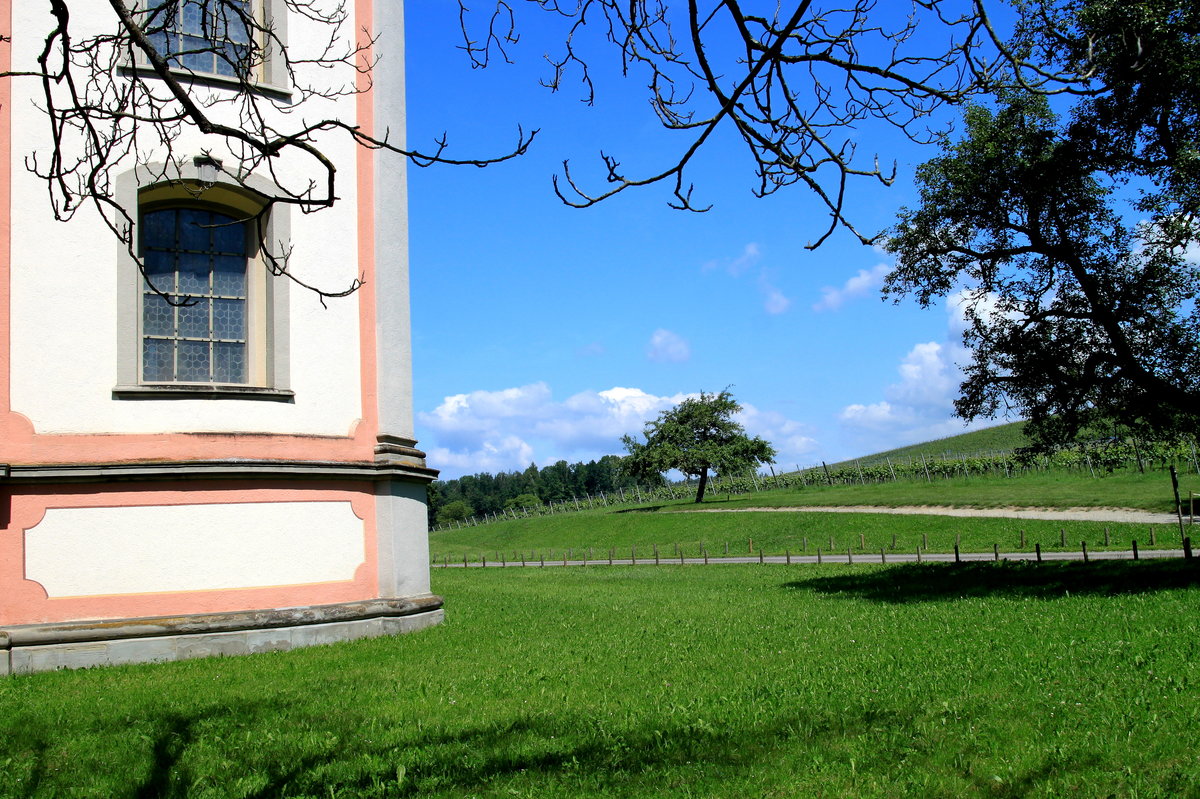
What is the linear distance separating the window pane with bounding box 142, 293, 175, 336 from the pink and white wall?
9.7 inches

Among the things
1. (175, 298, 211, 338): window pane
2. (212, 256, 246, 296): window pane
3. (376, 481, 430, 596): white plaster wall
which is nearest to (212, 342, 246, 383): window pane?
(175, 298, 211, 338): window pane

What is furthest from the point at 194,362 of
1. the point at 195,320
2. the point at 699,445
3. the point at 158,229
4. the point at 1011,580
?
the point at 699,445

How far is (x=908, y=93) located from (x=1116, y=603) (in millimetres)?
12637

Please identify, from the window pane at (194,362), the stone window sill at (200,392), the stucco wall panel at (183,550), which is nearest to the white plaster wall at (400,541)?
the stucco wall panel at (183,550)

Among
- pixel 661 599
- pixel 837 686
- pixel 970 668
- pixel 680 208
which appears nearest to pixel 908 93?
pixel 680 208

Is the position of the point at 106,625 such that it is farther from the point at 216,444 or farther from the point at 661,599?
the point at 661,599

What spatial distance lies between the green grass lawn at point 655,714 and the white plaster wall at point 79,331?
3045 mm

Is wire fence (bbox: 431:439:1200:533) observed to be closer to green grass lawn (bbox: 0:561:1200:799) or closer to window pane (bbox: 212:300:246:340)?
green grass lawn (bbox: 0:561:1200:799)

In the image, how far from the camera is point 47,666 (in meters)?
10.7

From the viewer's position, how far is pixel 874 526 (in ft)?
162

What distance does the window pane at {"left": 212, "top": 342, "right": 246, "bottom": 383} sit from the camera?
12.7 m

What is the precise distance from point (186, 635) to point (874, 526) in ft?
141

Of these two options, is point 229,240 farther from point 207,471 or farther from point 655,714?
point 655,714

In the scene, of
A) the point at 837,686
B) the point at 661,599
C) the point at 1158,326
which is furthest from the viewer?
the point at 661,599
